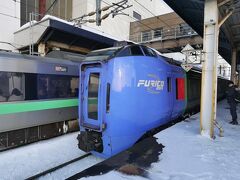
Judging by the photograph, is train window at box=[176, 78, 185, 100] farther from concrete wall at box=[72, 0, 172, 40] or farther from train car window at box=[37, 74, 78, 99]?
concrete wall at box=[72, 0, 172, 40]

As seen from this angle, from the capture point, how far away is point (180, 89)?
7941 mm

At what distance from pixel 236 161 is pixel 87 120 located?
11.0 feet

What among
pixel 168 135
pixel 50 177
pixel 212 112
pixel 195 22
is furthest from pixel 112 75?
pixel 195 22

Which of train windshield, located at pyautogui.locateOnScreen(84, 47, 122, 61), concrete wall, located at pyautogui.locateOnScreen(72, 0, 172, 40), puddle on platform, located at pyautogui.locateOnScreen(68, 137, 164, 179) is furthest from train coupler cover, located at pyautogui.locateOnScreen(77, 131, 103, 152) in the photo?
concrete wall, located at pyautogui.locateOnScreen(72, 0, 172, 40)

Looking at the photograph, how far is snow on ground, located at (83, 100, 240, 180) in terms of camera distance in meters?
3.56

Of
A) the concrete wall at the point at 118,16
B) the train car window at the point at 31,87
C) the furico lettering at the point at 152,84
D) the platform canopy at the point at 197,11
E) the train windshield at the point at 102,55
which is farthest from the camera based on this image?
the concrete wall at the point at 118,16

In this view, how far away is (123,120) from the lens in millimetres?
5086

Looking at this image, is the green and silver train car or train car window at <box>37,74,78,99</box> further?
train car window at <box>37,74,78,99</box>

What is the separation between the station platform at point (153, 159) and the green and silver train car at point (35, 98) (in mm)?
516

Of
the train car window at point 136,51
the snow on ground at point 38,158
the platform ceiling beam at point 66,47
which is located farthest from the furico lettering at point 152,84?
the platform ceiling beam at point 66,47

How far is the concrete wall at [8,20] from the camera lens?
46.0 ft

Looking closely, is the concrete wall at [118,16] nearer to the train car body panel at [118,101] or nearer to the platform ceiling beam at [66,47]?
the platform ceiling beam at [66,47]

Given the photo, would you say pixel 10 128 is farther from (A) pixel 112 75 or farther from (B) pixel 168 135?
(B) pixel 168 135

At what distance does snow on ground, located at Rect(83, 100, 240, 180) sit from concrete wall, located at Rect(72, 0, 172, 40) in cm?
1777
